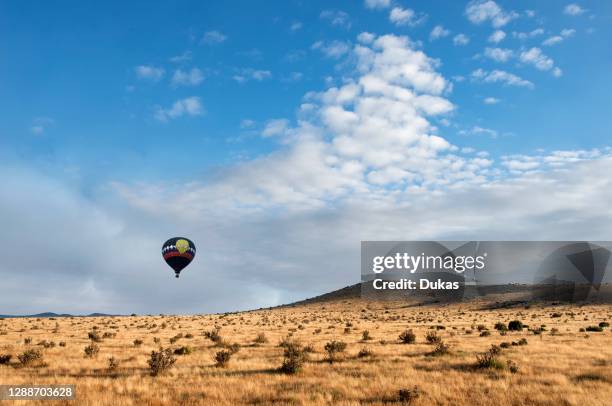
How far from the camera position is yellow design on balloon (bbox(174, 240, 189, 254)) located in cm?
6906

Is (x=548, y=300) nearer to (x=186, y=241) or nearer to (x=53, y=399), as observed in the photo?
(x=186, y=241)

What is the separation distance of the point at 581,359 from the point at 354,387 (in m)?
12.4

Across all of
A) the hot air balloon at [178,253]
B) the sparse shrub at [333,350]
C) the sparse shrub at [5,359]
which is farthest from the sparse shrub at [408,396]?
the hot air balloon at [178,253]

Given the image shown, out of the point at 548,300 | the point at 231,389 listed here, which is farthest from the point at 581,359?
the point at 548,300

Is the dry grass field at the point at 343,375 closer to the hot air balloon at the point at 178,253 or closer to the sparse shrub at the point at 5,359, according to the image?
the sparse shrub at the point at 5,359

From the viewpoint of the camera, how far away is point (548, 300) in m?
91.1

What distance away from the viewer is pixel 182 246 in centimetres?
6962

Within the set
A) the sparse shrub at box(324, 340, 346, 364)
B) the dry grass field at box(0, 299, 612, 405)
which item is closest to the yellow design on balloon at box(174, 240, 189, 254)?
the dry grass field at box(0, 299, 612, 405)

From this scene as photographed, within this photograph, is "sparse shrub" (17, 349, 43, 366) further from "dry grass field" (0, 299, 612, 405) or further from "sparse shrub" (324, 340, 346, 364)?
"sparse shrub" (324, 340, 346, 364)

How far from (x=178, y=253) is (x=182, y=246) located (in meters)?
1.37

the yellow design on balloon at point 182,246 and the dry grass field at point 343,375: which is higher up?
the yellow design on balloon at point 182,246

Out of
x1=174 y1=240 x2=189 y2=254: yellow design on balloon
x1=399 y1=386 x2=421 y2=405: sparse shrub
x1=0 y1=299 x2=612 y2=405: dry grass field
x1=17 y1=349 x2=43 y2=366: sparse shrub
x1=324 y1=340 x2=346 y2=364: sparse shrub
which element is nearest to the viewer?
x1=399 y1=386 x2=421 y2=405: sparse shrub

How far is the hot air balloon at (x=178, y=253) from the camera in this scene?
69.2 metres

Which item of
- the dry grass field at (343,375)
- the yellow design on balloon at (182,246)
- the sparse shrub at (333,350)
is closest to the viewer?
the dry grass field at (343,375)
